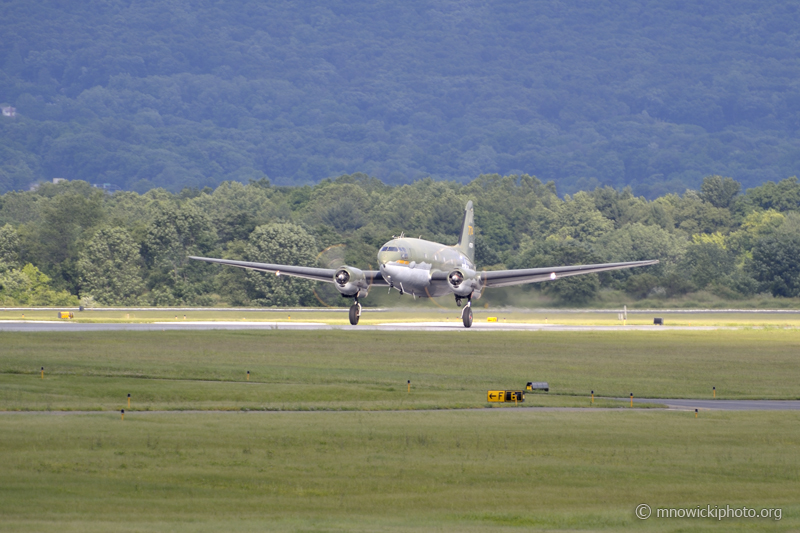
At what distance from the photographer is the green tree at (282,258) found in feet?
388

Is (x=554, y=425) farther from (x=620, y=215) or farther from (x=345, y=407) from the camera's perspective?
(x=620, y=215)

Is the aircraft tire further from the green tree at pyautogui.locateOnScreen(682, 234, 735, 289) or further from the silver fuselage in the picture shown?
the green tree at pyautogui.locateOnScreen(682, 234, 735, 289)

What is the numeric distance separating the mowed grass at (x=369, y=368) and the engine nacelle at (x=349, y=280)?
301 cm

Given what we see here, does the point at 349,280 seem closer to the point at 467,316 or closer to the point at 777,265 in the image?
the point at 467,316

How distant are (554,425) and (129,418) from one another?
1290cm

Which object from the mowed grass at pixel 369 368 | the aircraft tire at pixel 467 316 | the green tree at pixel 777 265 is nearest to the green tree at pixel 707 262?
the green tree at pixel 777 265

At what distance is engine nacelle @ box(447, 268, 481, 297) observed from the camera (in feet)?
220

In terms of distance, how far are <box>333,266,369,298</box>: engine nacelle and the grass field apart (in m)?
17.0

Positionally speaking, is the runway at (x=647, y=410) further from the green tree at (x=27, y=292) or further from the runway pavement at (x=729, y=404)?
the green tree at (x=27, y=292)

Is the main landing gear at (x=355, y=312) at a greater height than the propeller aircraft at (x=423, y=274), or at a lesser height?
lesser

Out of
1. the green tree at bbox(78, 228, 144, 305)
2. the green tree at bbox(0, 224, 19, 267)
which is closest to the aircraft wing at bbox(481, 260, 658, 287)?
the green tree at bbox(78, 228, 144, 305)

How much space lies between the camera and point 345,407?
34.2 m

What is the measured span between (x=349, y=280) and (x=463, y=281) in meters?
7.77

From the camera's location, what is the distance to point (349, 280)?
66500 millimetres
